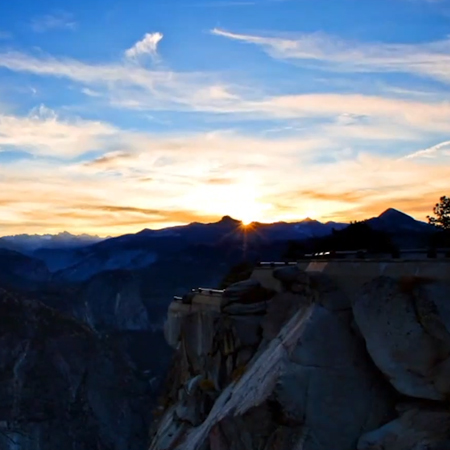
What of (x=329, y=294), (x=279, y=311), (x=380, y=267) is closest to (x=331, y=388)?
(x=329, y=294)

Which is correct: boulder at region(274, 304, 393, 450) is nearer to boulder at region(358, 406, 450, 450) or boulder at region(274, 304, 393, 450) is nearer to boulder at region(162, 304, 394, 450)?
boulder at region(162, 304, 394, 450)

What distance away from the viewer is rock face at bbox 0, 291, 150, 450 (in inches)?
3445

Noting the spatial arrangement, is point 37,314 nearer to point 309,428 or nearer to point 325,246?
point 325,246

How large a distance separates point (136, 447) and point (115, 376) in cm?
1388

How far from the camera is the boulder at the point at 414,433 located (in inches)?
432

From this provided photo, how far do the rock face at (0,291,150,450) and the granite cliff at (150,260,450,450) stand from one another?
74.5m

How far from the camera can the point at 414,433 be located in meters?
11.5

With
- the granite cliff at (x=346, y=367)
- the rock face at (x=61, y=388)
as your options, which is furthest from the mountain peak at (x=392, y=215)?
the granite cliff at (x=346, y=367)

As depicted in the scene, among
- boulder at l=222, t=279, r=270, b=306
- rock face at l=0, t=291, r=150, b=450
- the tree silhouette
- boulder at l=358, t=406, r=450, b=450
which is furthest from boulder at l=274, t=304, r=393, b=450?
rock face at l=0, t=291, r=150, b=450

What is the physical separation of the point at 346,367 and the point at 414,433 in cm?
238

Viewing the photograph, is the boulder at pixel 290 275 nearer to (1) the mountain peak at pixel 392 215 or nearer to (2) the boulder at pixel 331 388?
(2) the boulder at pixel 331 388

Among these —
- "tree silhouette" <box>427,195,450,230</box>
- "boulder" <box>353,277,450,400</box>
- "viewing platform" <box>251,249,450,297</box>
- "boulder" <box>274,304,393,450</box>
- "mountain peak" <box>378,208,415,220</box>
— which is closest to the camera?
"boulder" <box>353,277,450,400</box>

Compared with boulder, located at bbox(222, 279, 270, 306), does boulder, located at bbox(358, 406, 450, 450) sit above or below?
below

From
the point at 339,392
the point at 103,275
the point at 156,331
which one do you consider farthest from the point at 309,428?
the point at 103,275
